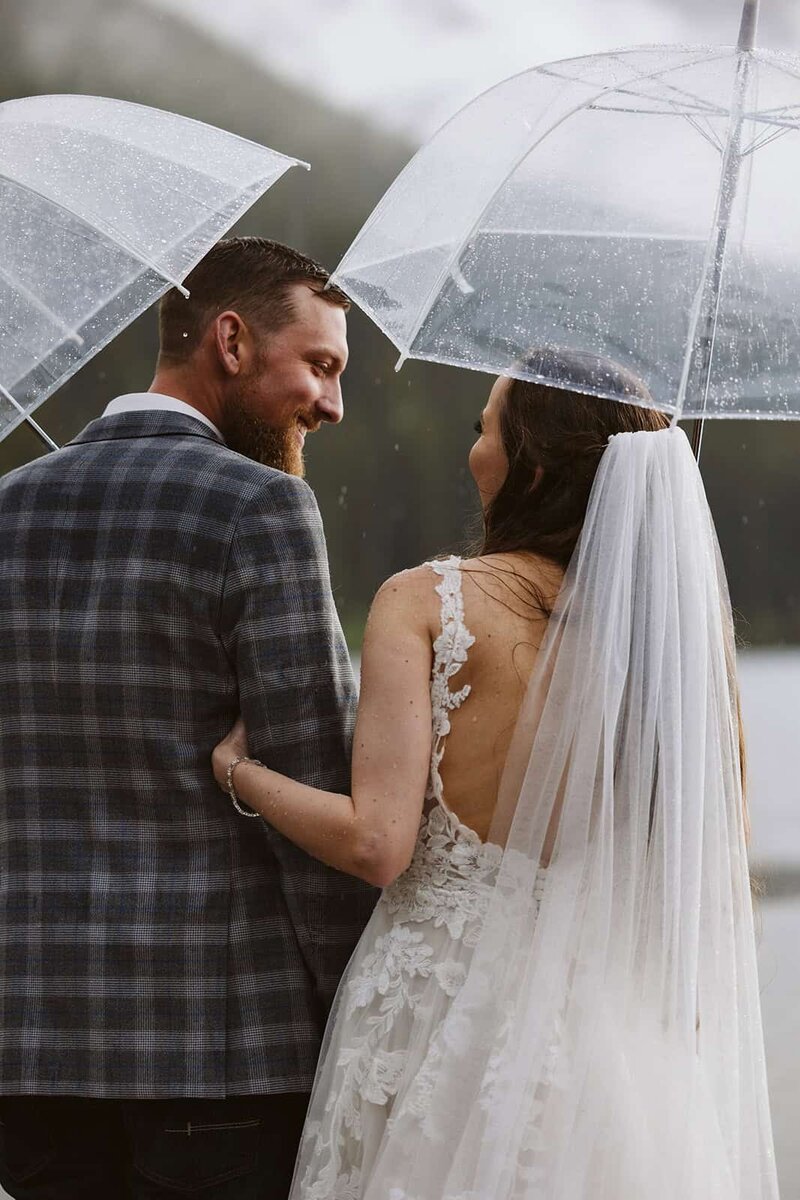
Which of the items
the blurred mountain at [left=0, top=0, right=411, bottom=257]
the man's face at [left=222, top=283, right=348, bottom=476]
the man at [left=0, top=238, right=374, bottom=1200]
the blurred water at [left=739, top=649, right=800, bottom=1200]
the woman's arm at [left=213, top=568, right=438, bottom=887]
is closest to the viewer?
the woman's arm at [left=213, top=568, right=438, bottom=887]

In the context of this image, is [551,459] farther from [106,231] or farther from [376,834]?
[106,231]

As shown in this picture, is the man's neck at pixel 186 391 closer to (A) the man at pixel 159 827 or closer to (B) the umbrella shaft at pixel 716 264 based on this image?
(A) the man at pixel 159 827

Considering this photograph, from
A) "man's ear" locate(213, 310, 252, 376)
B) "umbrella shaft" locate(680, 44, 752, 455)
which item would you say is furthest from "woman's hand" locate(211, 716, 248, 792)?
"umbrella shaft" locate(680, 44, 752, 455)

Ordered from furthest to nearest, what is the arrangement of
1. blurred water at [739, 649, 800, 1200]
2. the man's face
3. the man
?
blurred water at [739, 649, 800, 1200], the man's face, the man

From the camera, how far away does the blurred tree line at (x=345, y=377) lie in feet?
19.0

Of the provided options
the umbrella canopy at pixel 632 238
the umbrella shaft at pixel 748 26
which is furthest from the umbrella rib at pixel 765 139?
the umbrella shaft at pixel 748 26

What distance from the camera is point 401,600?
1.42 meters

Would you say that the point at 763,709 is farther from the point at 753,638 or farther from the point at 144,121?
the point at 144,121

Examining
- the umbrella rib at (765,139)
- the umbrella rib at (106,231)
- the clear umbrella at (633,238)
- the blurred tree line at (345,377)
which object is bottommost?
the blurred tree line at (345,377)

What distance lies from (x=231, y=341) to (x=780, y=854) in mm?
4688

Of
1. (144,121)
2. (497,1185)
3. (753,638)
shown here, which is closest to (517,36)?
(753,638)

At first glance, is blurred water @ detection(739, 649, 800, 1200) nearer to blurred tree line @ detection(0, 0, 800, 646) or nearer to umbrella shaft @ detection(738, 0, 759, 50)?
blurred tree line @ detection(0, 0, 800, 646)

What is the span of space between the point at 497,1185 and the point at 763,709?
20.8 ft

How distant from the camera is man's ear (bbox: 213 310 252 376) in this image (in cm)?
169
